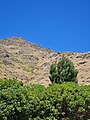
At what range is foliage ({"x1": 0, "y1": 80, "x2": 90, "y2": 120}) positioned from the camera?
92.3ft

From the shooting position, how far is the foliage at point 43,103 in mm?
Result: 28141

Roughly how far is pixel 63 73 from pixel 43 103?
26.7 meters

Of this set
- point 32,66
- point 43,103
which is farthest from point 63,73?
point 32,66

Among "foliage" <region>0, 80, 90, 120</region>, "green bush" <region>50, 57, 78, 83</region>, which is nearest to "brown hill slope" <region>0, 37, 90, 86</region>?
"green bush" <region>50, 57, 78, 83</region>

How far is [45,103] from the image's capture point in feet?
95.5

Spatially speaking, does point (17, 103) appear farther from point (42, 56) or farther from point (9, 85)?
point (42, 56)

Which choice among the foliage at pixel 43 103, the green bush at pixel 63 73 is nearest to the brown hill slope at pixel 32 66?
the green bush at pixel 63 73

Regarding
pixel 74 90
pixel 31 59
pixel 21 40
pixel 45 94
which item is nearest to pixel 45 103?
pixel 45 94

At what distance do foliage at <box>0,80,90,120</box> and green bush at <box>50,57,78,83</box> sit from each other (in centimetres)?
2402

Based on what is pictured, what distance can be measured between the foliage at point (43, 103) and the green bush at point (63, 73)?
78.8 feet

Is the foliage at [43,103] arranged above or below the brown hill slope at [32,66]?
below

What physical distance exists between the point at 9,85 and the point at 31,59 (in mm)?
109919

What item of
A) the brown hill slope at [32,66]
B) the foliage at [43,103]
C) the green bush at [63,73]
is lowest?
the foliage at [43,103]

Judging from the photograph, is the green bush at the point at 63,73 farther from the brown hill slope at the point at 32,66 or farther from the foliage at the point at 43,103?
the brown hill slope at the point at 32,66
